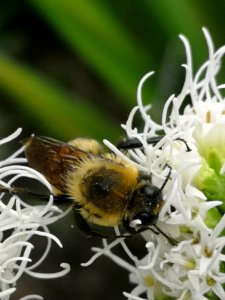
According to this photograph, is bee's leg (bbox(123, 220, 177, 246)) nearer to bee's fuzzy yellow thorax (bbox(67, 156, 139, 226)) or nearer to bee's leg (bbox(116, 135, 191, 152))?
bee's fuzzy yellow thorax (bbox(67, 156, 139, 226))

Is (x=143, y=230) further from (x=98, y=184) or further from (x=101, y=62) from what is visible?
(x=101, y=62)

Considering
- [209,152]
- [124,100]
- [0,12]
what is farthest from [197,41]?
[209,152]

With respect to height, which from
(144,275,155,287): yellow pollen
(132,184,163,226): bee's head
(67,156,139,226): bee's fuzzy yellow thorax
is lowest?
(144,275,155,287): yellow pollen

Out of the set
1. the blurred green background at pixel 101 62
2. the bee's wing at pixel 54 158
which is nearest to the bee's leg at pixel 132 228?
the bee's wing at pixel 54 158

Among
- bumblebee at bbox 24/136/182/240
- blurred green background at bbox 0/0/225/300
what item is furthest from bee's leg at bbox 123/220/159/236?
blurred green background at bbox 0/0/225/300

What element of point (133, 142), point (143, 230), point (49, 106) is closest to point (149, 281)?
point (143, 230)

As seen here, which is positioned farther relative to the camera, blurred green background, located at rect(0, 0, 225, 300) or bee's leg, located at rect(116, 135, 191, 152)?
blurred green background, located at rect(0, 0, 225, 300)

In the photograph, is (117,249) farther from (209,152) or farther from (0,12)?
(209,152)
